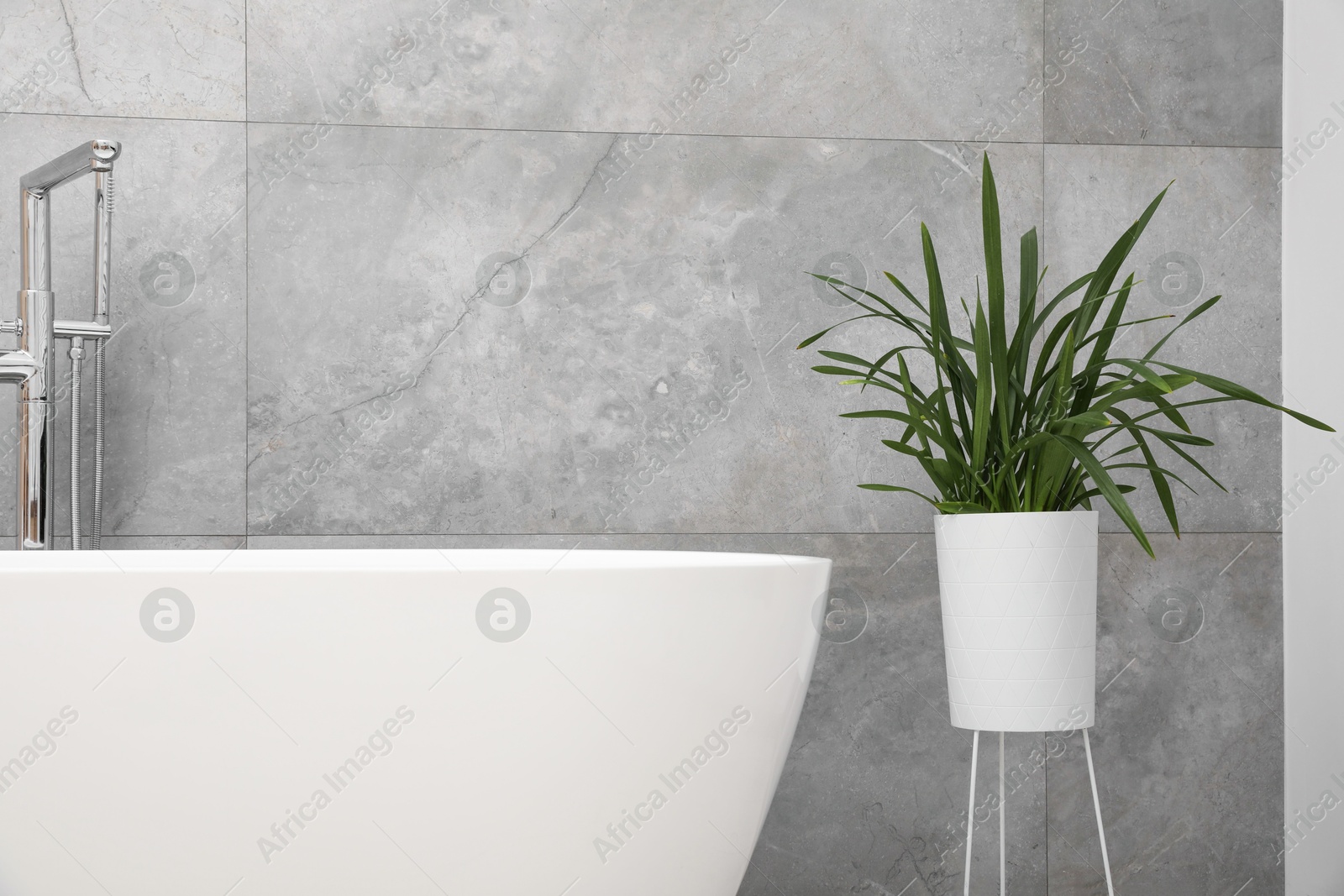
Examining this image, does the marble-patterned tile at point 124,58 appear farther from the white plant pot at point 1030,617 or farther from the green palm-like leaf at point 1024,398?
the white plant pot at point 1030,617

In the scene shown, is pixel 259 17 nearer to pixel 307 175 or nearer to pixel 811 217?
pixel 307 175

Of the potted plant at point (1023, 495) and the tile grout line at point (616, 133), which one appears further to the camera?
the tile grout line at point (616, 133)

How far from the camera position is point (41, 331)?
1.49 metres

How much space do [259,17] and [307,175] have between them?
11.2 inches

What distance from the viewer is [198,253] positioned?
5.44 feet

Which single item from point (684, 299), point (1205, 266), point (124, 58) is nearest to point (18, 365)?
point (124, 58)

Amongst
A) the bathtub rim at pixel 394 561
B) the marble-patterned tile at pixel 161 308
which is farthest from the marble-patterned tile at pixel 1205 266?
the marble-patterned tile at pixel 161 308

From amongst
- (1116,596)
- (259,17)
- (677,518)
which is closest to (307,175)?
(259,17)

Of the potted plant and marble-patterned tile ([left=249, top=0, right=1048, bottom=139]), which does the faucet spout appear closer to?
marble-patterned tile ([left=249, top=0, right=1048, bottom=139])

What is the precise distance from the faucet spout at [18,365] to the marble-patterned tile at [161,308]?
5.6 inches

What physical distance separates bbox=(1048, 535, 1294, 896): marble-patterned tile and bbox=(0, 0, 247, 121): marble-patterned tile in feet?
5.70

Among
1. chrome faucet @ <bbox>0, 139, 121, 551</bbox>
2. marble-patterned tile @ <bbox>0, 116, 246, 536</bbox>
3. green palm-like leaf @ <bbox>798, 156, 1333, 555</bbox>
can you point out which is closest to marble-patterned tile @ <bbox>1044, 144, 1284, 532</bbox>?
green palm-like leaf @ <bbox>798, 156, 1333, 555</bbox>

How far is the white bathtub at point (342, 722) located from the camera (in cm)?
98

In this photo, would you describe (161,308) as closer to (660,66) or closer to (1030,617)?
(660,66)
